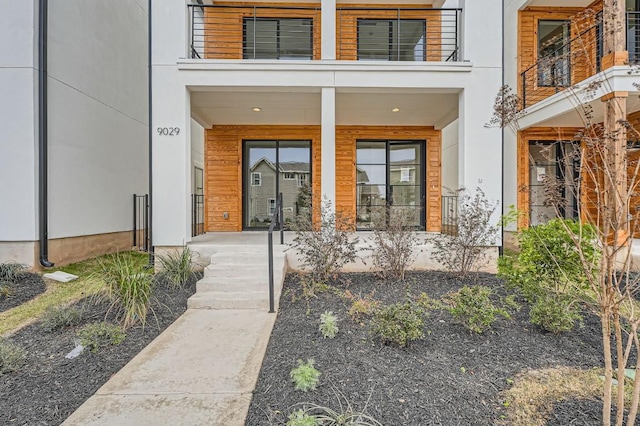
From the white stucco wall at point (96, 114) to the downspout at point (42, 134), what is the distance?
20 cm

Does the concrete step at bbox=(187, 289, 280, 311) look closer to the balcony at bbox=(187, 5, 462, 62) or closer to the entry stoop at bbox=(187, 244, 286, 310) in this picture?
the entry stoop at bbox=(187, 244, 286, 310)

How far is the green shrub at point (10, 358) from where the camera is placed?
2877 mm

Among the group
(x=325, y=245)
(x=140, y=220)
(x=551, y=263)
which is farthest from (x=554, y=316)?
(x=140, y=220)

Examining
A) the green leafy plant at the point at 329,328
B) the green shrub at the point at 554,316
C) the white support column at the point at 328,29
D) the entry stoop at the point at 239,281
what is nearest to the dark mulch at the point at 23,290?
the entry stoop at the point at 239,281

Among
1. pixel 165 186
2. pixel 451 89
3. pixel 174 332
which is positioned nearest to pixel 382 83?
pixel 451 89

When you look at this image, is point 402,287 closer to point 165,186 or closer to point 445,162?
point 165,186

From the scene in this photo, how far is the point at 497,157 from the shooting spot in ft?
19.4

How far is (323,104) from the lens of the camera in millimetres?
6121

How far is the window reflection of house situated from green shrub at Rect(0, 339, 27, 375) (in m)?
6.23

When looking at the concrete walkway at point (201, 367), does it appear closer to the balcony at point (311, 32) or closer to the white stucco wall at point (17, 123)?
the white stucco wall at point (17, 123)

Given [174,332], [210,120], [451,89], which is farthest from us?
[210,120]

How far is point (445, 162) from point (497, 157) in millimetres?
3106

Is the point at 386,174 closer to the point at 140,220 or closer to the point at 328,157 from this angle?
the point at 328,157

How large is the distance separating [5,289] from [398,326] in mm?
5649
